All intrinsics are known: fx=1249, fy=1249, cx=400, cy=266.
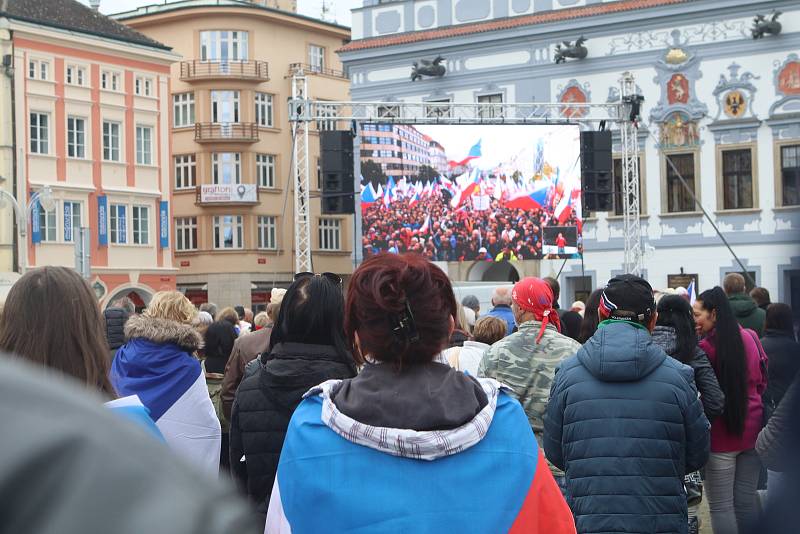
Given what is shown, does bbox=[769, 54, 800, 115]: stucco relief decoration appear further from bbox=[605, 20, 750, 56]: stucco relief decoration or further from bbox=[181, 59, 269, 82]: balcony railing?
bbox=[181, 59, 269, 82]: balcony railing

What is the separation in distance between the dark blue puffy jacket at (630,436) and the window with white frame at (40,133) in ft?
132

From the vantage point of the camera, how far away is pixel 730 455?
7891mm

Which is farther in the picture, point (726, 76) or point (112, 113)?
point (112, 113)

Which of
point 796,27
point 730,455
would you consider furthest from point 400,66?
point 730,455

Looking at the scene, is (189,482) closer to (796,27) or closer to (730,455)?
(730,455)

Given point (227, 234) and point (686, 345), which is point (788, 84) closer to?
point (227, 234)

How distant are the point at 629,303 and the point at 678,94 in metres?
33.2

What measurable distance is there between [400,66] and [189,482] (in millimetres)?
41195

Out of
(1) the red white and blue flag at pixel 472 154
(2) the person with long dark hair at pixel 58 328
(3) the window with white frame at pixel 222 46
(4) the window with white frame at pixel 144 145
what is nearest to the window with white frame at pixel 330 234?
(3) the window with white frame at pixel 222 46

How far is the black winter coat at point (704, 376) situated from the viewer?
24.3 feet

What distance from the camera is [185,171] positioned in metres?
55.4

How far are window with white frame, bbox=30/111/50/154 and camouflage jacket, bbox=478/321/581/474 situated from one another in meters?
38.9

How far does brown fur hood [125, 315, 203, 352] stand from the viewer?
21.0 feet

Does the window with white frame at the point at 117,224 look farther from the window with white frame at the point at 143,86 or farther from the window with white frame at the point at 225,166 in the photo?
the window with white frame at the point at 225,166
